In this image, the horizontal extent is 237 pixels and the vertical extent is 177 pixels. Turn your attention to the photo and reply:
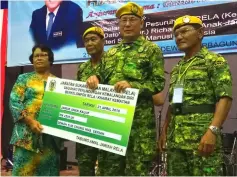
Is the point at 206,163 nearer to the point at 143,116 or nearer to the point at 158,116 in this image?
the point at 143,116

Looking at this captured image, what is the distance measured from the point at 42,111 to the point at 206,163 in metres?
1.47

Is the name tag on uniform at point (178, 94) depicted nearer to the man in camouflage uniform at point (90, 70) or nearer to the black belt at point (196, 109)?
the black belt at point (196, 109)

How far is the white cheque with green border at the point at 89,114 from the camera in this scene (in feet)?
8.46

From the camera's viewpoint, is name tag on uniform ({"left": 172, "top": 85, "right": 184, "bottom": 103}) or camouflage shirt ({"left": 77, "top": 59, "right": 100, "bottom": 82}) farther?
camouflage shirt ({"left": 77, "top": 59, "right": 100, "bottom": 82})

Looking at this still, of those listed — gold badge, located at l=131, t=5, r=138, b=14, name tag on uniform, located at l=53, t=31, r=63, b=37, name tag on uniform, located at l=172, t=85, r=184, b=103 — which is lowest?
name tag on uniform, located at l=172, t=85, r=184, b=103

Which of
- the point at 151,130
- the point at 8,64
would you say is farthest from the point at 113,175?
the point at 8,64

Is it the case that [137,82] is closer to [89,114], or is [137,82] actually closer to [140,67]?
[140,67]

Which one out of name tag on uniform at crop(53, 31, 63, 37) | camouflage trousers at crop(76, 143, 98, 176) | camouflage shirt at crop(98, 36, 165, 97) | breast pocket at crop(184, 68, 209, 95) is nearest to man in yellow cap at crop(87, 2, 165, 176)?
camouflage shirt at crop(98, 36, 165, 97)

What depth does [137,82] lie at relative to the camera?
264 centimetres

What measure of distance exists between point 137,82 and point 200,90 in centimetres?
46

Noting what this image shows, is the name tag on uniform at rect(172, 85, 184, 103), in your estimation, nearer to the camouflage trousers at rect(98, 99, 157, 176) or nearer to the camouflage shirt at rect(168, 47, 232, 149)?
the camouflage shirt at rect(168, 47, 232, 149)

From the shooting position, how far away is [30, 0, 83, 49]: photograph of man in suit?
4.98 meters

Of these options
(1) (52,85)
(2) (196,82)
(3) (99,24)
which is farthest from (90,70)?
(3) (99,24)

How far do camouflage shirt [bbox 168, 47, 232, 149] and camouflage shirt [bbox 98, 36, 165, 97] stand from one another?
8.6 inches
